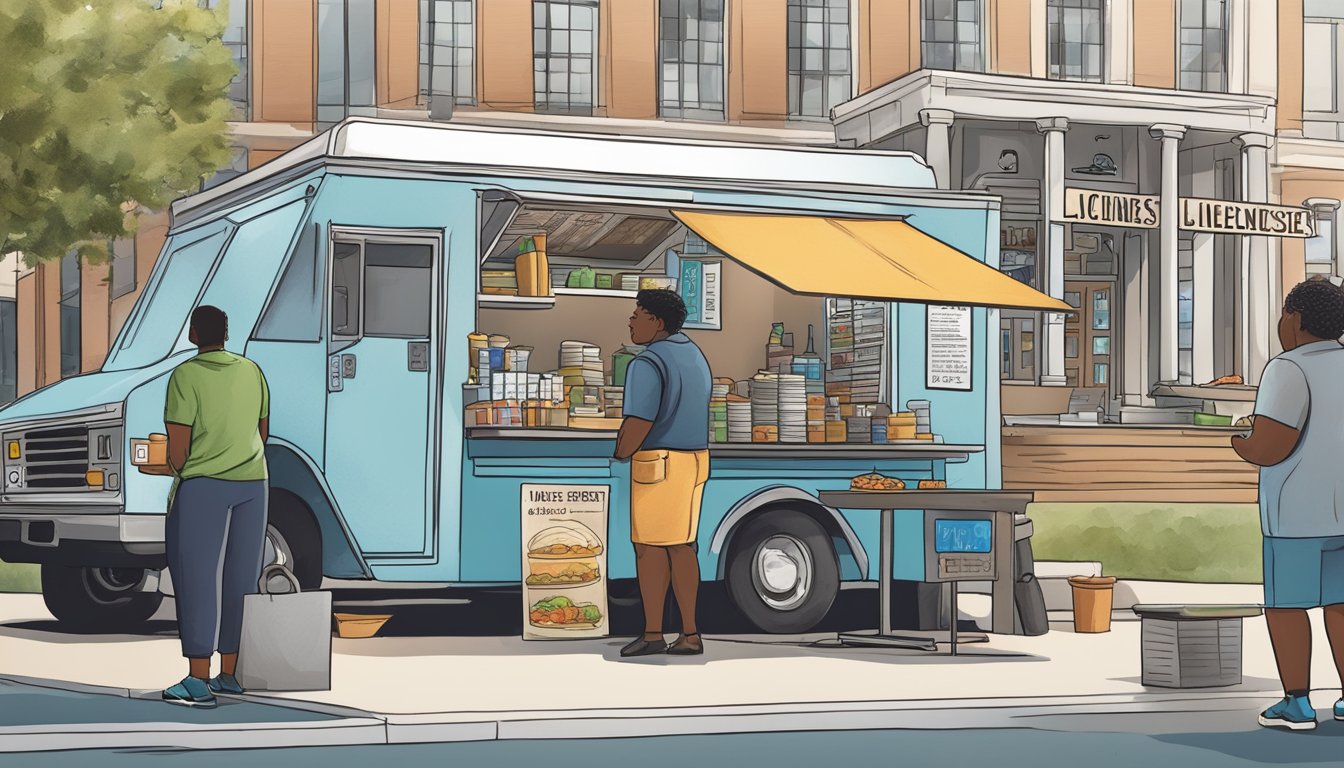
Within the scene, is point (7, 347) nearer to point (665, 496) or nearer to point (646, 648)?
point (646, 648)

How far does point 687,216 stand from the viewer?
1298cm

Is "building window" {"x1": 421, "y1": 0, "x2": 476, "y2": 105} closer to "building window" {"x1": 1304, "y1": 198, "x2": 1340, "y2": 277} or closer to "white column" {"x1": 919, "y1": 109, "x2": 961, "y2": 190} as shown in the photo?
"white column" {"x1": 919, "y1": 109, "x2": 961, "y2": 190}

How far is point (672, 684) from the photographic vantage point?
33.2 ft

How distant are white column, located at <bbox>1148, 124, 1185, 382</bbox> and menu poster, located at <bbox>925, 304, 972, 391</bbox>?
48.6 feet

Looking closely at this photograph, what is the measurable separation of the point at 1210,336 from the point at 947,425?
1702 centimetres

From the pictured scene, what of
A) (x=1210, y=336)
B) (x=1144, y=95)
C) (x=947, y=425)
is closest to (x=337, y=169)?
(x=947, y=425)

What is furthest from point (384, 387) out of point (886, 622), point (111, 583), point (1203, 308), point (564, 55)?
point (1203, 308)

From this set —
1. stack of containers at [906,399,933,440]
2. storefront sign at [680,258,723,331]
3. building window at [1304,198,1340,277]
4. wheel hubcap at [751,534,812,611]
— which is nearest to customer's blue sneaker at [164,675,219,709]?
wheel hubcap at [751,534,812,611]

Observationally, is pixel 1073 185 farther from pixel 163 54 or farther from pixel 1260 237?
pixel 163 54

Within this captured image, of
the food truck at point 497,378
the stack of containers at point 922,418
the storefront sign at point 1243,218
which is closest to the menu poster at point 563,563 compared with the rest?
the food truck at point 497,378

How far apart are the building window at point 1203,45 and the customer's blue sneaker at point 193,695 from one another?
82.8 ft

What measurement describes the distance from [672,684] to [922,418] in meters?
4.04

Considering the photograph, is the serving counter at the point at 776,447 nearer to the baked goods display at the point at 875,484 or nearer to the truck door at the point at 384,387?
the baked goods display at the point at 875,484

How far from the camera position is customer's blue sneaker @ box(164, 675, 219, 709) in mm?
9211
